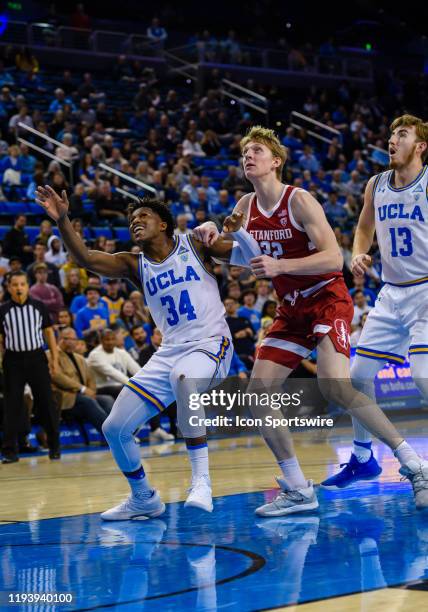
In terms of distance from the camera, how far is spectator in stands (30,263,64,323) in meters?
13.1

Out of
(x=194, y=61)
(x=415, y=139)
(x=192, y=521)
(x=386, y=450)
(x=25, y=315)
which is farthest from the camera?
(x=194, y=61)

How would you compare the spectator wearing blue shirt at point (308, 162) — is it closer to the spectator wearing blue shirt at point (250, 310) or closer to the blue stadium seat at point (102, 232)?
the blue stadium seat at point (102, 232)

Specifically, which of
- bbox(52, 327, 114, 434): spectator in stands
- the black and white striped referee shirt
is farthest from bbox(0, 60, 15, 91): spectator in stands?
the black and white striped referee shirt

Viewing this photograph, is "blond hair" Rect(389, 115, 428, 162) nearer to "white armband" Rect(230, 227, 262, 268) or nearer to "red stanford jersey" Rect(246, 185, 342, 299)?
"red stanford jersey" Rect(246, 185, 342, 299)

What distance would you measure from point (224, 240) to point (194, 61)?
871 inches

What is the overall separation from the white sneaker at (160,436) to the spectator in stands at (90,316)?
160 cm

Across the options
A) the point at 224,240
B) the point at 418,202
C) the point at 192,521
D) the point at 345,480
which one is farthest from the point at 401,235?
the point at 192,521

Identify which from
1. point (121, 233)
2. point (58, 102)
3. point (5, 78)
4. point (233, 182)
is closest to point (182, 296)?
point (121, 233)

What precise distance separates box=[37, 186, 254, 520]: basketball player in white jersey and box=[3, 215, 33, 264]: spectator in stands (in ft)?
27.5

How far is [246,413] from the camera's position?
13688 mm

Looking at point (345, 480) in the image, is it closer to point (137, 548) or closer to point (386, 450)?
point (137, 548)

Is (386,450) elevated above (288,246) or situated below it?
below

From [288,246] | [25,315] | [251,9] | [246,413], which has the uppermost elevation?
[251,9]

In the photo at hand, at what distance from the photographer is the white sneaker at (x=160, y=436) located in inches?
505
